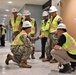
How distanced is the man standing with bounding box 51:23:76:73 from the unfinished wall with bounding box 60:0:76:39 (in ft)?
4.58

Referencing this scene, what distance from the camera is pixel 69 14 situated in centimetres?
536

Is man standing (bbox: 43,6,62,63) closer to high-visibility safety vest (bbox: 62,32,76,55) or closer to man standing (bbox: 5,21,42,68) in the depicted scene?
man standing (bbox: 5,21,42,68)

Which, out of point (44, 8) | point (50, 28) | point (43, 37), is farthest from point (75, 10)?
point (44, 8)

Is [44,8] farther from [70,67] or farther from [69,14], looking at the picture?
[70,67]

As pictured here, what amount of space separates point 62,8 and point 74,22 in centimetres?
100

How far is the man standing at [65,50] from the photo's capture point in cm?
348

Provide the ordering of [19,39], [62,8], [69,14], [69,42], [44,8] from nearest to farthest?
[69,42], [19,39], [69,14], [62,8], [44,8]

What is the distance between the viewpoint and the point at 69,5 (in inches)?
211

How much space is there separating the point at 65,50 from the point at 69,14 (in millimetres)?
2021

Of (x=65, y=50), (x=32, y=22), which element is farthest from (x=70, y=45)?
(x=32, y=22)

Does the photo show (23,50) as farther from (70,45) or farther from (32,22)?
(32,22)

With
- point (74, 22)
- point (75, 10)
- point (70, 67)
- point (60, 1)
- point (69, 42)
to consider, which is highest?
point (60, 1)

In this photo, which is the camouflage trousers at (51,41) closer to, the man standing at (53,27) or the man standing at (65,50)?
the man standing at (53,27)

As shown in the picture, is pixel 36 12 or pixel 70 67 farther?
pixel 36 12
